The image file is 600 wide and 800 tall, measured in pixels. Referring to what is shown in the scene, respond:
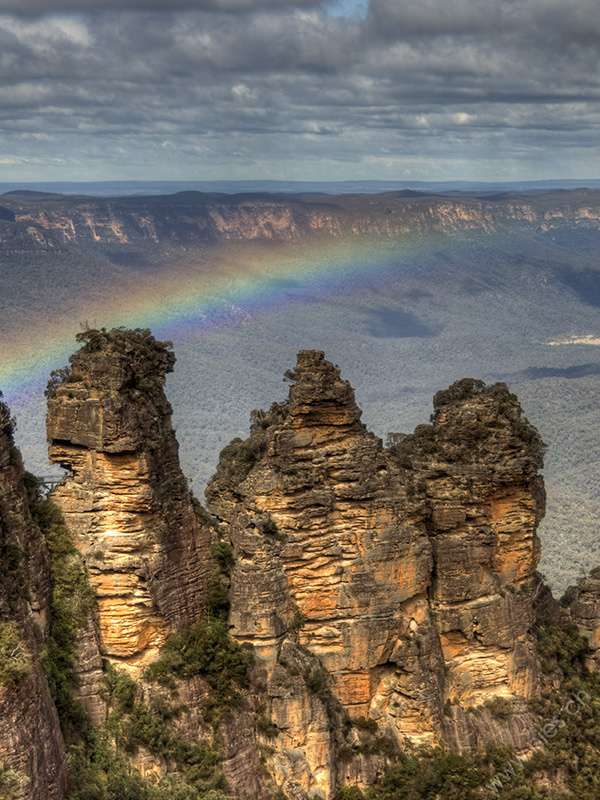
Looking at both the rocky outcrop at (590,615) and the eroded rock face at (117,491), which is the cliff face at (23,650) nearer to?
the eroded rock face at (117,491)

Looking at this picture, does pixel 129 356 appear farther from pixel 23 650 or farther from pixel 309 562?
pixel 23 650

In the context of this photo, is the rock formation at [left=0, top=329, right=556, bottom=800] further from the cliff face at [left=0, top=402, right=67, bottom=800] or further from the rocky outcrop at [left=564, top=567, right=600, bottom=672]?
the rocky outcrop at [left=564, top=567, right=600, bottom=672]

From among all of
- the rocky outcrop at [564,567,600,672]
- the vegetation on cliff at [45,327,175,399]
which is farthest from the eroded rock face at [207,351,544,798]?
the vegetation on cliff at [45,327,175,399]

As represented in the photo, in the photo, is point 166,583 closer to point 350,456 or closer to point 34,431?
point 350,456

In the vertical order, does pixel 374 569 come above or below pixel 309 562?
below

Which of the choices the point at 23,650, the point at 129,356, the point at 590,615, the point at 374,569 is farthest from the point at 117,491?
the point at 590,615

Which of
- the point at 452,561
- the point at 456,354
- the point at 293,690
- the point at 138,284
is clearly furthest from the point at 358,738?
the point at 456,354
